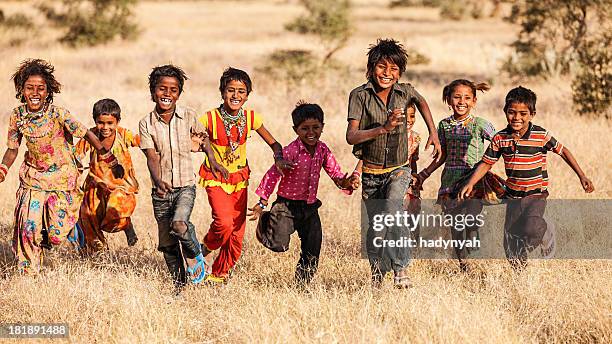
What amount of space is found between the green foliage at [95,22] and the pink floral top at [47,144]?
74.2 feet

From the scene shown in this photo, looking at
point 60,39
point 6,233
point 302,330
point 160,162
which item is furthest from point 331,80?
point 60,39

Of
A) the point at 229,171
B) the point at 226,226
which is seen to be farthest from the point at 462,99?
the point at 226,226

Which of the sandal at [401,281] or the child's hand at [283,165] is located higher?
the child's hand at [283,165]

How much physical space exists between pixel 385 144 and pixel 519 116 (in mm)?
1076

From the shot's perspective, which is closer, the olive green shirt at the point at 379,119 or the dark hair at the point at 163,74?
the olive green shirt at the point at 379,119

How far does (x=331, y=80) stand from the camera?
1576 cm

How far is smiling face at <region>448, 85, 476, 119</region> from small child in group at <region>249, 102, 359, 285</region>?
1.17m

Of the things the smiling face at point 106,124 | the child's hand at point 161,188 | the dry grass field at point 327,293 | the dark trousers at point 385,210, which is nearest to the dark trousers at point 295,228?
the dry grass field at point 327,293

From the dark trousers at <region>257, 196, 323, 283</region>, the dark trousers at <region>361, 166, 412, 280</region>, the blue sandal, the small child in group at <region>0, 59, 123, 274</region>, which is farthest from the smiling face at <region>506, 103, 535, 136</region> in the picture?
the small child in group at <region>0, 59, 123, 274</region>

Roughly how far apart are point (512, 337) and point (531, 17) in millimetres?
15176

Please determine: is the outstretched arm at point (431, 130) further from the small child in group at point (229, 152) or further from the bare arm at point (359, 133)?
the small child in group at point (229, 152)

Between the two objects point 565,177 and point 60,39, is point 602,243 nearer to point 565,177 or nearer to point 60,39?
point 565,177

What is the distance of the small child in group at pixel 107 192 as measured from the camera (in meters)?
6.54

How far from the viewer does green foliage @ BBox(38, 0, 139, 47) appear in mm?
27922
